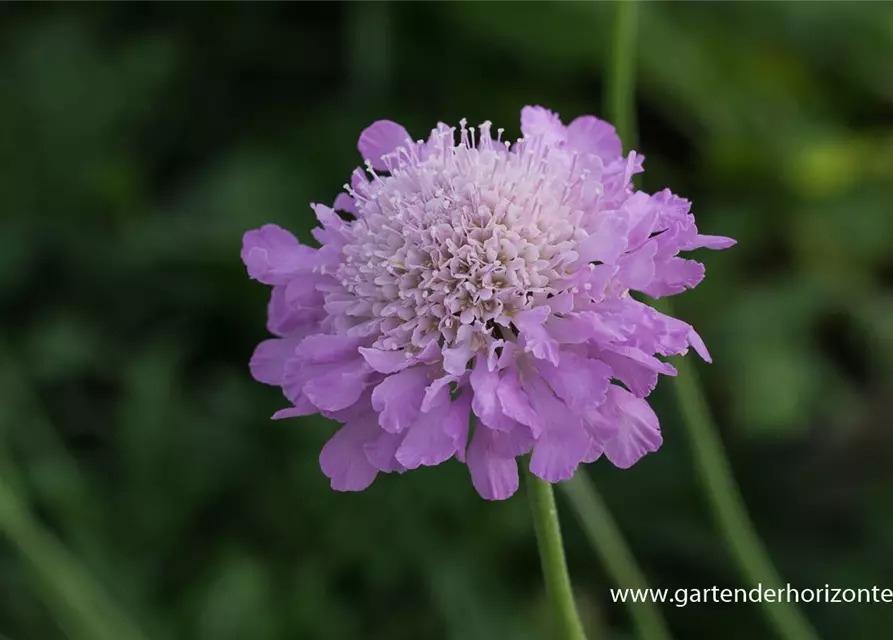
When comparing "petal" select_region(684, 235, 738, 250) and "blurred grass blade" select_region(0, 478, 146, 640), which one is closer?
"petal" select_region(684, 235, 738, 250)

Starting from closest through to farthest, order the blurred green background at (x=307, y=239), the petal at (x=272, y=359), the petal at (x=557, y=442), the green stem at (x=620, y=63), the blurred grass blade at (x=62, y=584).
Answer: the petal at (x=557, y=442) < the petal at (x=272, y=359) < the green stem at (x=620, y=63) < the blurred grass blade at (x=62, y=584) < the blurred green background at (x=307, y=239)

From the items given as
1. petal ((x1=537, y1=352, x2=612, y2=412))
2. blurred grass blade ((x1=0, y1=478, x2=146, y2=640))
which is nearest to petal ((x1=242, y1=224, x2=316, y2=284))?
petal ((x1=537, y1=352, x2=612, y2=412))

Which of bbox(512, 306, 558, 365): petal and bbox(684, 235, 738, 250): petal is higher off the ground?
bbox(684, 235, 738, 250): petal

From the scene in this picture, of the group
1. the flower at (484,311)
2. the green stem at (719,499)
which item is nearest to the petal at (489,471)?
the flower at (484,311)

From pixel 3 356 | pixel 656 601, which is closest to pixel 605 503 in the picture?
pixel 656 601

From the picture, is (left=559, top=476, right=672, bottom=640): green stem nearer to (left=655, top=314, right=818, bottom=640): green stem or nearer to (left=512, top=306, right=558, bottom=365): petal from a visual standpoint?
(left=655, top=314, right=818, bottom=640): green stem

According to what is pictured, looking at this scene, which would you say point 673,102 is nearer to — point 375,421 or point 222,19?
point 222,19

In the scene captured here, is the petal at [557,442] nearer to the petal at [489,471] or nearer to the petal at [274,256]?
the petal at [489,471]
